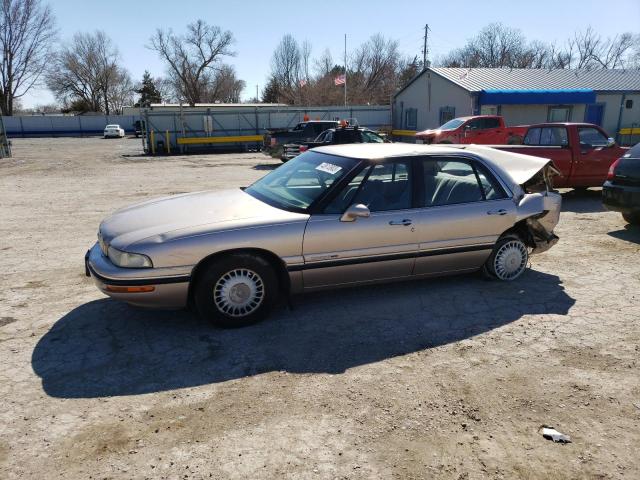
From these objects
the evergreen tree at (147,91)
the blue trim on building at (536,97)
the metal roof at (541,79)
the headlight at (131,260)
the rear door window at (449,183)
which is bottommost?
the headlight at (131,260)

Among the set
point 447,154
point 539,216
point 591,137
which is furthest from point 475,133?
point 447,154

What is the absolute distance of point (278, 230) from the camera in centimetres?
409

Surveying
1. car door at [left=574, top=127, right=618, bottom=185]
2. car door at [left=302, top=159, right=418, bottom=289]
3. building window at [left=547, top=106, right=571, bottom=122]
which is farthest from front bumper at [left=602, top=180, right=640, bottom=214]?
building window at [left=547, top=106, right=571, bottom=122]

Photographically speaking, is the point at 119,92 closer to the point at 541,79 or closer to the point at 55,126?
the point at 55,126

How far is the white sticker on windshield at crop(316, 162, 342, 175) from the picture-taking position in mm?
4582

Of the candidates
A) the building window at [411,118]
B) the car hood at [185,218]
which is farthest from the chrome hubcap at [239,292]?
the building window at [411,118]

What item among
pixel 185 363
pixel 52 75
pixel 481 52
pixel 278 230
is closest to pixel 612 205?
pixel 278 230

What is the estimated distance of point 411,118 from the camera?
30.3 meters

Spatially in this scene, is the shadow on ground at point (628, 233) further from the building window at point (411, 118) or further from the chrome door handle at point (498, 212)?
the building window at point (411, 118)

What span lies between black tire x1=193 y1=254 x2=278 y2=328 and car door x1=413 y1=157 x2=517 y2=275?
1.56m

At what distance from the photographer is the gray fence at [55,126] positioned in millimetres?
51438

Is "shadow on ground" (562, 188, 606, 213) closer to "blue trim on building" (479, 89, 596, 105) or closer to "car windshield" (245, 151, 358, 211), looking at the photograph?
"car windshield" (245, 151, 358, 211)

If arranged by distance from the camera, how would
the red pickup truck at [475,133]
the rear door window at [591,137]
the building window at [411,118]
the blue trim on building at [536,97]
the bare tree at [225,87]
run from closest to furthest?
1. the rear door window at [591,137]
2. the red pickup truck at [475,133]
3. the blue trim on building at [536,97]
4. the building window at [411,118]
5. the bare tree at [225,87]

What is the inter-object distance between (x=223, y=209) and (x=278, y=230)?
0.68m
